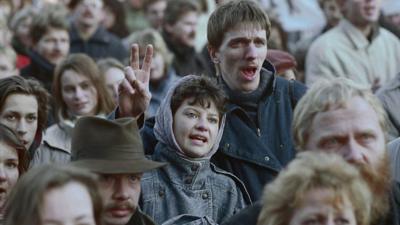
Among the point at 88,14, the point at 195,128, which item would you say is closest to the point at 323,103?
the point at 195,128

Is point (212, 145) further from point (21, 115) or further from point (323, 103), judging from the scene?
point (21, 115)

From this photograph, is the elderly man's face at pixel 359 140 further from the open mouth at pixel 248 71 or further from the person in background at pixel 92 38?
the person in background at pixel 92 38

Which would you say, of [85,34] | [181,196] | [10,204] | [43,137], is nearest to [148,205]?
[181,196]

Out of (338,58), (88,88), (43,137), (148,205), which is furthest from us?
(338,58)

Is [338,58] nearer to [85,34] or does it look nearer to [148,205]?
[85,34]

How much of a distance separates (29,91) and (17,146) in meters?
1.53

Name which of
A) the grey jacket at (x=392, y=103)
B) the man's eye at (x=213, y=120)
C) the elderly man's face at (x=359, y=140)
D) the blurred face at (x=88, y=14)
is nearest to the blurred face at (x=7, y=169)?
the man's eye at (x=213, y=120)

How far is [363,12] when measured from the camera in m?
11.2

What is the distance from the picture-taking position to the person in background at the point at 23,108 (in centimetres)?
810

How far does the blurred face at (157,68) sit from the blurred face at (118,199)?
5364 millimetres

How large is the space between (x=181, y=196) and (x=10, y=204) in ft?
5.25

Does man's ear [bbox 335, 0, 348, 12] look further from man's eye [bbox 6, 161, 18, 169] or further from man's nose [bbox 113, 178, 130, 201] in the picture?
man's nose [bbox 113, 178, 130, 201]

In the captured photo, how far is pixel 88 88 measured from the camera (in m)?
9.45

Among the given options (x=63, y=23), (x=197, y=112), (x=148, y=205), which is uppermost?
(x=63, y=23)
